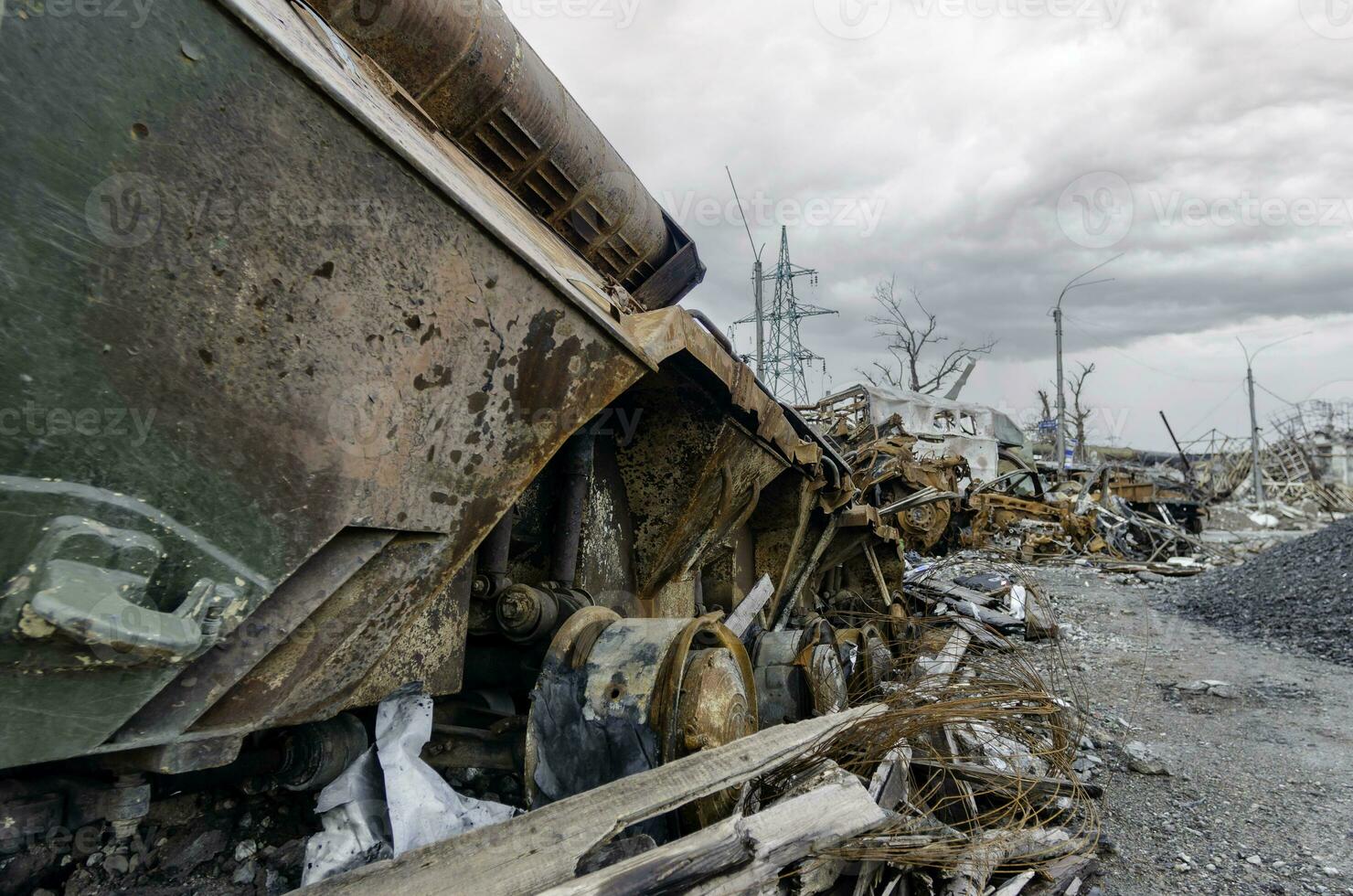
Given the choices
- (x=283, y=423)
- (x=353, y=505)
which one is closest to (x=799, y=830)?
(x=353, y=505)

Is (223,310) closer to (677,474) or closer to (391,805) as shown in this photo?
(391,805)

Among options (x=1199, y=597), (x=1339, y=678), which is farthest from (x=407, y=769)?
(x=1199, y=597)

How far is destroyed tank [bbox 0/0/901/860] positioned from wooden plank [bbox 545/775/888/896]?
0.27 metres

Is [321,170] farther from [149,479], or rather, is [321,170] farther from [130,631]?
[130,631]

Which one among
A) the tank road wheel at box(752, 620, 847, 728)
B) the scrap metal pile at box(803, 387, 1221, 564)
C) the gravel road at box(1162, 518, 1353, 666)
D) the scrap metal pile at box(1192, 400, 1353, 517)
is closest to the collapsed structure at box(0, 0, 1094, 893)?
the tank road wheel at box(752, 620, 847, 728)

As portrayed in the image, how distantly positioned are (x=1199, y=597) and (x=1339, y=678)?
132 inches

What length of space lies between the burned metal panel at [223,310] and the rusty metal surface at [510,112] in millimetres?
1209

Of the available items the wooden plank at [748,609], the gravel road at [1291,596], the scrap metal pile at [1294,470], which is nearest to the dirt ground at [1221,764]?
the gravel road at [1291,596]

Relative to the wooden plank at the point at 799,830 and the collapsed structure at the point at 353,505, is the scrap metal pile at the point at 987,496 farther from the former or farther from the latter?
the wooden plank at the point at 799,830

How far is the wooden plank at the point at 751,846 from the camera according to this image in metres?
1.37

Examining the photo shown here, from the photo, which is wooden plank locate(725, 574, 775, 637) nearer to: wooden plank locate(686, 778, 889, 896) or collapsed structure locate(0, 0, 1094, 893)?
collapsed structure locate(0, 0, 1094, 893)

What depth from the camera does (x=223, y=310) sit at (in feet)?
3.87

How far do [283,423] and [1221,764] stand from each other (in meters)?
4.50

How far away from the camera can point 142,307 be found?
1097 millimetres
